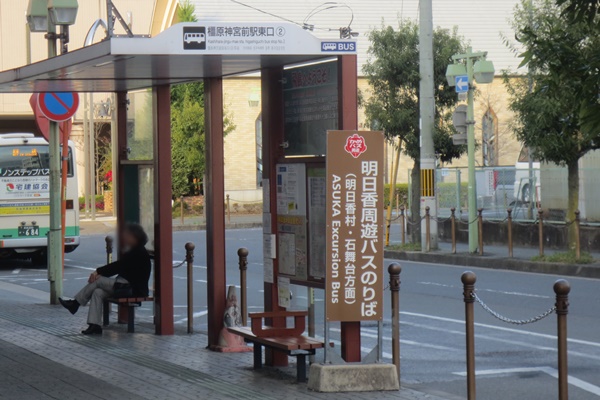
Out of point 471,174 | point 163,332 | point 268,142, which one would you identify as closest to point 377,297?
point 268,142

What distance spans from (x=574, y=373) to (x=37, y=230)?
17817 mm

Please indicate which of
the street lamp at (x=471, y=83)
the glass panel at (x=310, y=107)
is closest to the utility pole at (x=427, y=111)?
the street lamp at (x=471, y=83)

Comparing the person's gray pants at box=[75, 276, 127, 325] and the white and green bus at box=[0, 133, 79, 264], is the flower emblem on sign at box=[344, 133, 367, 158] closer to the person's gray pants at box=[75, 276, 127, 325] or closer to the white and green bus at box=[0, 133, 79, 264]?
the person's gray pants at box=[75, 276, 127, 325]

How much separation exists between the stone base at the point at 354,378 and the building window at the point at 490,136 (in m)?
47.0

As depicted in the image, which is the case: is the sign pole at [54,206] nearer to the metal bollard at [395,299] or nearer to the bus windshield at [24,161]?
the metal bollard at [395,299]

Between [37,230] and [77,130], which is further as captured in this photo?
[77,130]

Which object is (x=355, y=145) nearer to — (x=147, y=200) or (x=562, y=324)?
(x=562, y=324)

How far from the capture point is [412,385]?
32.9 ft

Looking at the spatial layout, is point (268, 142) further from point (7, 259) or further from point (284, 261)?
point (7, 259)

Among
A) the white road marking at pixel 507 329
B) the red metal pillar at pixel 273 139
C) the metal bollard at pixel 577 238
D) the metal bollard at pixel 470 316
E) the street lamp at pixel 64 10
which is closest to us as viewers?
the metal bollard at pixel 470 316

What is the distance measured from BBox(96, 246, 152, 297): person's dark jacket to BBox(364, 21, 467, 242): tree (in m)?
15.4

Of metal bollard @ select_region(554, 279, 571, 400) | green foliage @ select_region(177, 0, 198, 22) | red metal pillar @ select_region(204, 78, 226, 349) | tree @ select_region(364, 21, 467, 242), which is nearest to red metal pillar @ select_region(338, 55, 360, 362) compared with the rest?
metal bollard @ select_region(554, 279, 571, 400)

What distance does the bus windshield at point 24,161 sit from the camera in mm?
26062

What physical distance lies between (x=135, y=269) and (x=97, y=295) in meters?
0.55
